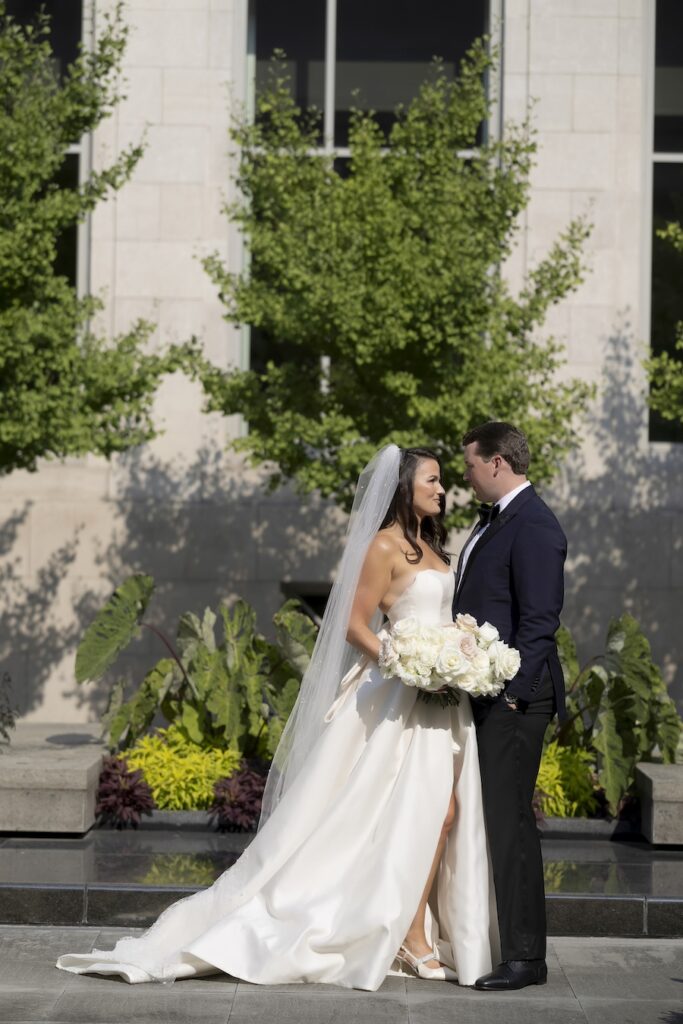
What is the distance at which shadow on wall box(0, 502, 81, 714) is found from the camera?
1368cm

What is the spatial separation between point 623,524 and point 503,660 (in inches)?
321

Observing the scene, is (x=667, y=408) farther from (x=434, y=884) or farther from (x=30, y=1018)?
(x=30, y=1018)

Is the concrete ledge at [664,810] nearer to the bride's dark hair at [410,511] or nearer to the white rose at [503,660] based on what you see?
the bride's dark hair at [410,511]

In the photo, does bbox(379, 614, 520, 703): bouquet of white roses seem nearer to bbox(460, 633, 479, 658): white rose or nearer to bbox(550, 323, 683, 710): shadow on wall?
bbox(460, 633, 479, 658): white rose

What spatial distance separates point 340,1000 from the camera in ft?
19.1

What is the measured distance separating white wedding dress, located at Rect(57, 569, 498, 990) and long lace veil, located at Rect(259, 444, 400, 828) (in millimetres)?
163

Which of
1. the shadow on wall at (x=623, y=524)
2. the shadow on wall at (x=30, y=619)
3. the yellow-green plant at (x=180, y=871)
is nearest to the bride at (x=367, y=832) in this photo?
the yellow-green plant at (x=180, y=871)

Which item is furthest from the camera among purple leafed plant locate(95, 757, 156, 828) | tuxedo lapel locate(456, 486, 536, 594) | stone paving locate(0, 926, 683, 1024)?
purple leafed plant locate(95, 757, 156, 828)

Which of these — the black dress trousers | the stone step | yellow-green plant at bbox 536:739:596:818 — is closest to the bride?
the black dress trousers

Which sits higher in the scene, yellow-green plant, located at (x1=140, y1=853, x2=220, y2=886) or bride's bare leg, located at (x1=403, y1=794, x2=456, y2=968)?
bride's bare leg, located at (x1=403, y1=794, x2=456, y2=968)

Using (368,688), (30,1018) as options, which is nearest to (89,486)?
(368,688)

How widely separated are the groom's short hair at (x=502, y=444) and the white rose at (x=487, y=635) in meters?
0.74

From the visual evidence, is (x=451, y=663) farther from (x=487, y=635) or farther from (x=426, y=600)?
(x=426, y=600)

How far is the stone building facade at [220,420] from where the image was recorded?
1366 centimetres
